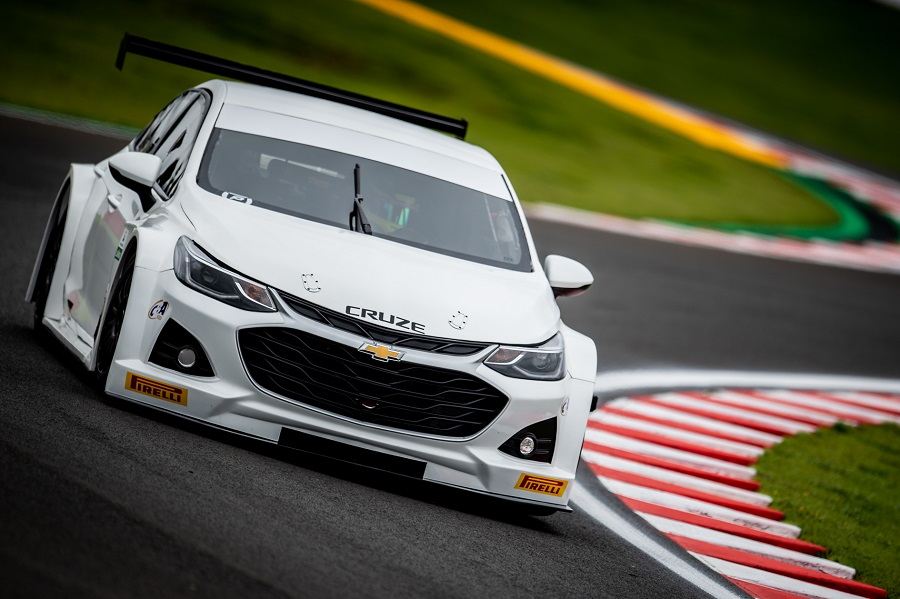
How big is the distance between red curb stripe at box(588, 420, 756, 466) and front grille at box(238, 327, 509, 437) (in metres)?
3.14

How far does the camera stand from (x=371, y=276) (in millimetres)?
5809

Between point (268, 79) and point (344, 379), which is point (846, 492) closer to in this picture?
point (344, 379)

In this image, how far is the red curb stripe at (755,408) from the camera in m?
10.2

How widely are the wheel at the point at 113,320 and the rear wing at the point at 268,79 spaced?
182 cm

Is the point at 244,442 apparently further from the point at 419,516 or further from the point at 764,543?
the point at 764,543

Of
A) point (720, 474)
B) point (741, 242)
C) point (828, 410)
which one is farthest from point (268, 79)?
point (741, 242)

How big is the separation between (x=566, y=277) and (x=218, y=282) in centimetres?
192

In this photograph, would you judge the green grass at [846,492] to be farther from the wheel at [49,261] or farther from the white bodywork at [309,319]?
the wheel at [49,261]

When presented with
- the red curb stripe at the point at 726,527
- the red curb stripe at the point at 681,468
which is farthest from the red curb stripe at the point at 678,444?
the red curb stripe at the point at 726,527

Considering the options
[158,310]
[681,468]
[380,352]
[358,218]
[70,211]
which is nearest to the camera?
[380,352]

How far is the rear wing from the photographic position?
7.52 m

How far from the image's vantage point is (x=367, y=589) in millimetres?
4492

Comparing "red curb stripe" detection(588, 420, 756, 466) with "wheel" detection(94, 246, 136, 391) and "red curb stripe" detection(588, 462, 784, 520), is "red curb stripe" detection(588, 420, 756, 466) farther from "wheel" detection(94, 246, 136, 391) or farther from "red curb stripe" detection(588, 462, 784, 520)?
"wheel" detection(94, 246, 136, 391)

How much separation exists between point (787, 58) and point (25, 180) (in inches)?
1557
